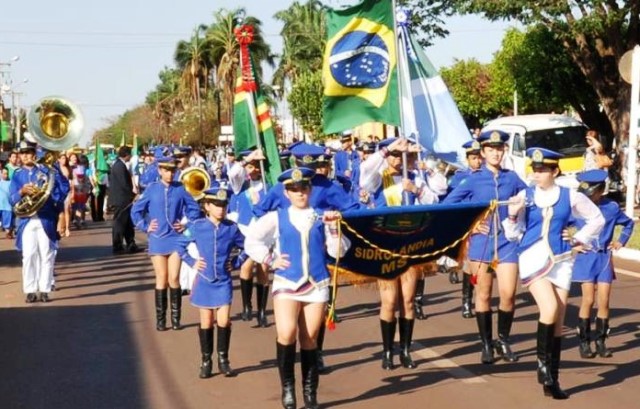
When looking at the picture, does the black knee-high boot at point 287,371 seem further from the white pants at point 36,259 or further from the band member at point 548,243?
the white pants at point 36,259

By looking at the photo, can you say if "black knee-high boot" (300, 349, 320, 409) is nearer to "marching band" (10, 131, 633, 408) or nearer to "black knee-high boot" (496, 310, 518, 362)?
"marching band" (10, 131, 633, 408)

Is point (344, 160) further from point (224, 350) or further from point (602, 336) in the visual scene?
point (224, 350)

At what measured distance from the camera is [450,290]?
576 inches

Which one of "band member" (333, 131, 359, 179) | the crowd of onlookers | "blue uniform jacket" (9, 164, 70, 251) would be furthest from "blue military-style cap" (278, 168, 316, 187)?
the crowd of onlookers

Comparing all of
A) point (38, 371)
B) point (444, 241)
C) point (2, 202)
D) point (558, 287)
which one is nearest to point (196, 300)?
point (38, 371)

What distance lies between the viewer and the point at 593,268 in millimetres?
9789

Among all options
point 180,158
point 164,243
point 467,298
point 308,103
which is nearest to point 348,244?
point 164,243

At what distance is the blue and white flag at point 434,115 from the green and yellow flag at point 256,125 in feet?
4.45

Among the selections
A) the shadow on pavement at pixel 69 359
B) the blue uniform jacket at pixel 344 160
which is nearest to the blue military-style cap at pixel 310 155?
the shadow on pavement at pixel 69 359

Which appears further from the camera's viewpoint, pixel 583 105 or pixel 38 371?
pixel 583 105

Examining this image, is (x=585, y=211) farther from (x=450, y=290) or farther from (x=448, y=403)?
(x=450, y=290)

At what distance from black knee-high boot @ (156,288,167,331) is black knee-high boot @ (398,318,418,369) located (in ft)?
10.6

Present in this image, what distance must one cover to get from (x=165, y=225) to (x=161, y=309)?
87 centimetres

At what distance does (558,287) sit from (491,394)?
919mm
